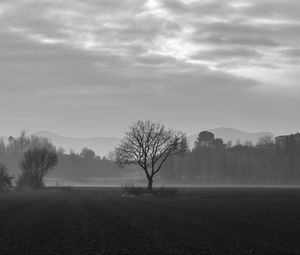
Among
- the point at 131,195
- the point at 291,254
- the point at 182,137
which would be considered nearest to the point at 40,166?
the point at 182,137

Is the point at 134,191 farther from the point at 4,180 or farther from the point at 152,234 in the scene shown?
the point at 152,234

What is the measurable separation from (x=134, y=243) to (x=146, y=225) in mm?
7881

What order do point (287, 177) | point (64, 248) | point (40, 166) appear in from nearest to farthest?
point (64, 248), point (40, 166), point (287, 177)

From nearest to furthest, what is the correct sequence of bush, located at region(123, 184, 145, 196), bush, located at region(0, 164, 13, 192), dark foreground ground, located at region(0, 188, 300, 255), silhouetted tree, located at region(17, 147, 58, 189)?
dark foreground ground, located at region(0, 188, 300, 255) < bush, located at region(123, 184, 145, 196) < bush, located at region(0, 164, 13, 192) < silhouetted tree, located at region(17, 147, 58, 189)

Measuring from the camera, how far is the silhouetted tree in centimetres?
11575

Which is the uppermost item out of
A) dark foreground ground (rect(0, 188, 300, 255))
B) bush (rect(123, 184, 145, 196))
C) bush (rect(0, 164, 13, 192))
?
bush (rect(0, 164, 13, 192))

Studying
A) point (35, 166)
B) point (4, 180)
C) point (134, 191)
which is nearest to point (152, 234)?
point (134, 191)

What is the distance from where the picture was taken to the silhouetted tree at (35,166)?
115750mm

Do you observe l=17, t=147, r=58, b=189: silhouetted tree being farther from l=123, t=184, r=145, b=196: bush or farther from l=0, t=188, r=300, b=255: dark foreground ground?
l=0, t=188, r=300, b=255: dark foreground ground

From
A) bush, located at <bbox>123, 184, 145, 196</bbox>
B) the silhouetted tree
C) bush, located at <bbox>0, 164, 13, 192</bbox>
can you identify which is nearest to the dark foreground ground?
bush, located at <bbox>123, 184, 145, 196</bbox>

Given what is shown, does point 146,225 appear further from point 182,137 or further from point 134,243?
point 182,137

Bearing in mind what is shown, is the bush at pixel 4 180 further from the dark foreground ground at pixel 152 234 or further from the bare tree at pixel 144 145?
the dark foreground ground at pixel 152 234

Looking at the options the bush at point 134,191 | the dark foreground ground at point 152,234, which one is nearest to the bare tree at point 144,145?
the bush at point 134,191

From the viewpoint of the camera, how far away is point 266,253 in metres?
21.0
